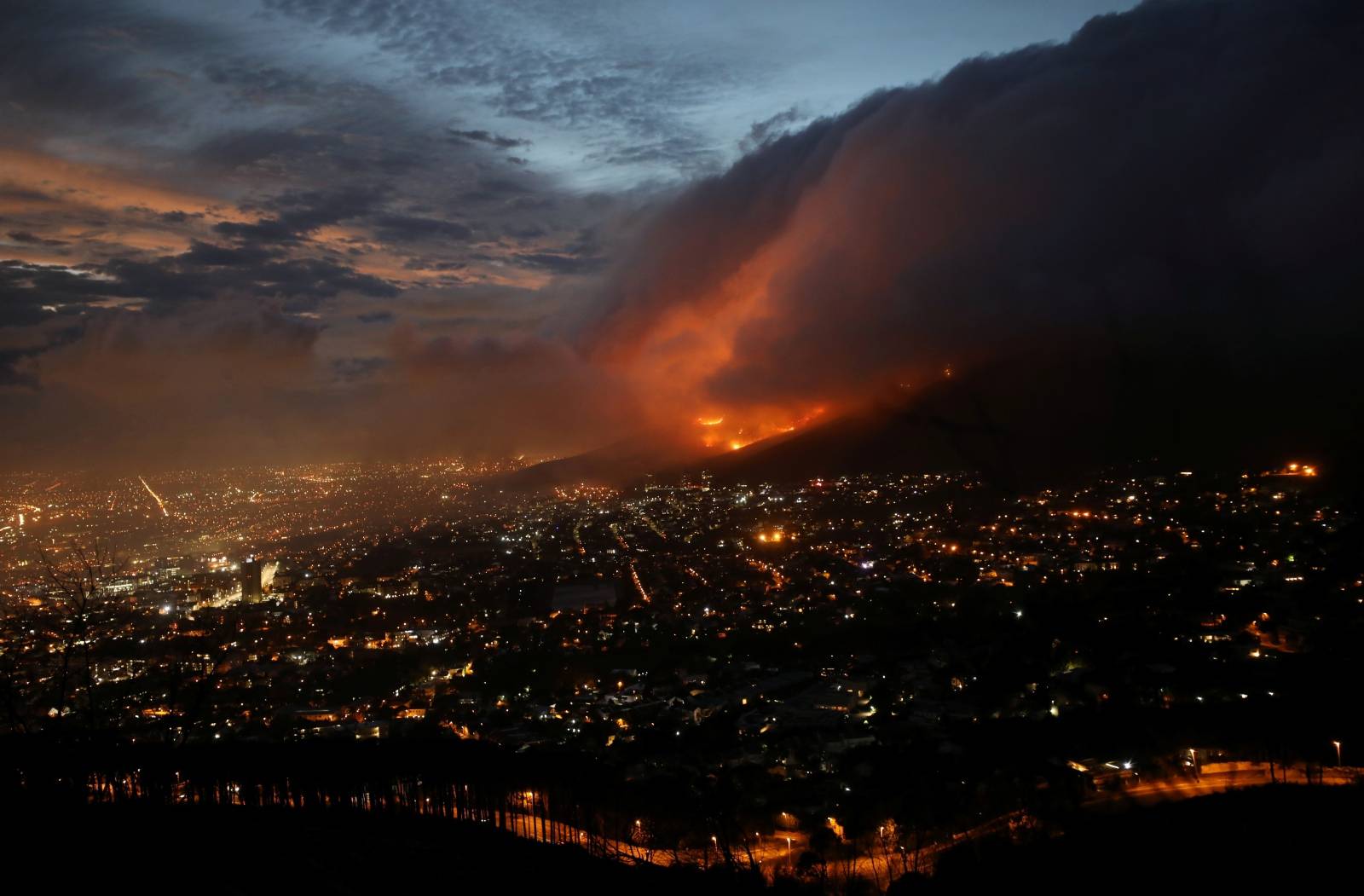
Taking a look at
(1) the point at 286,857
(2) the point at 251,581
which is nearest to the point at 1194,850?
(1) the point at 286,857

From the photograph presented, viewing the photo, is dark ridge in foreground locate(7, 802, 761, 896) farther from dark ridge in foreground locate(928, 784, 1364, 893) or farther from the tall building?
the tall building

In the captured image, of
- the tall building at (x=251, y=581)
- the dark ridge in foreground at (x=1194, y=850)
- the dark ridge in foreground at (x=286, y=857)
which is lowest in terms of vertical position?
the dark ridge in foreground at (x=1194, y=850)

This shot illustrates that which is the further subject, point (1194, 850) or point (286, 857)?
point (1194, 850)

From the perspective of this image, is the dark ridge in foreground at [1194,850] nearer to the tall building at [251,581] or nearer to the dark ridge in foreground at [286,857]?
the dark ridge in foreground at [286,857]

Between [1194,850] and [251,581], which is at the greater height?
[251,581]

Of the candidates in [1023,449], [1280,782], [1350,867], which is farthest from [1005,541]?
[1350,867]

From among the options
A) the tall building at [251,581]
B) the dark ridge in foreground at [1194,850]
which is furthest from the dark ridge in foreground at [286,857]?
the tall building at [251,581]

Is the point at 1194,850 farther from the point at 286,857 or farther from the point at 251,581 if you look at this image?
the point at 251,581

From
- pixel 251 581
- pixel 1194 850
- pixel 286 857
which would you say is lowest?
pixel 1194 850

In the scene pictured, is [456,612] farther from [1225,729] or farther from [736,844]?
[1225,729]
